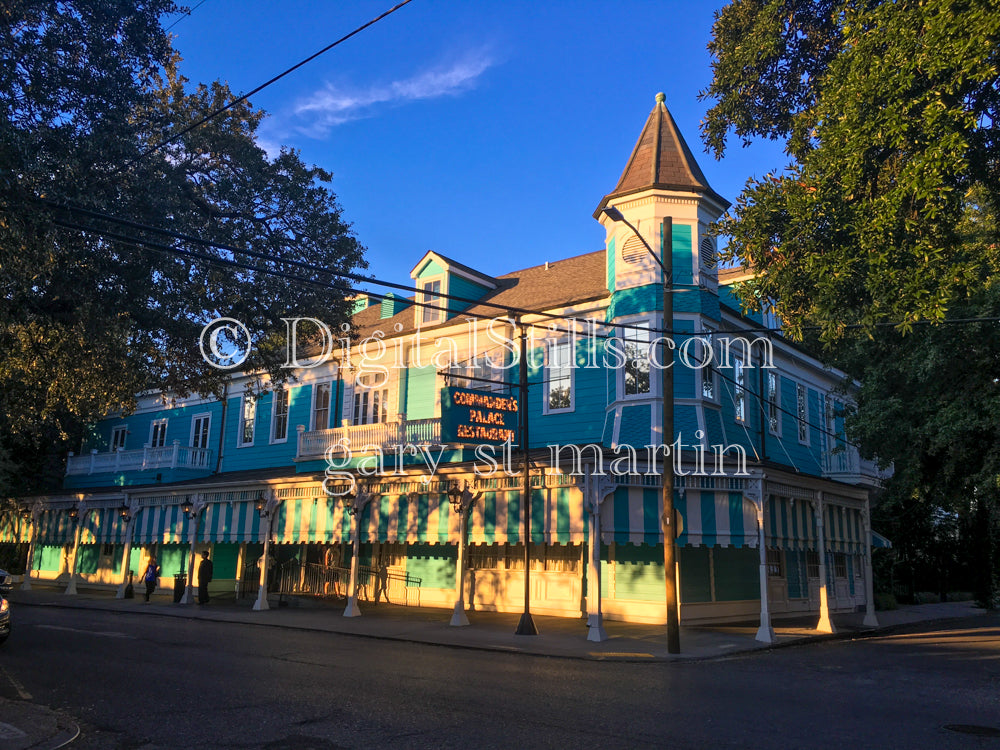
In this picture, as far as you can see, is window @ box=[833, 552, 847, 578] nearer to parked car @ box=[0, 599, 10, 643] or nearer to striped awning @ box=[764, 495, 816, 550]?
striped awning @ box=[764, 495, 816, 550]

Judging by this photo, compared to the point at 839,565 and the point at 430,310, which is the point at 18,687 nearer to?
the point at 430,310

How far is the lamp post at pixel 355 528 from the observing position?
22.9m

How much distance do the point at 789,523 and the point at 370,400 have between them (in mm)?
15469

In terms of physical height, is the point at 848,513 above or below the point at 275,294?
below

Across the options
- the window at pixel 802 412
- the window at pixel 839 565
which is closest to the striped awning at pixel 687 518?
the window at pixel 802 412

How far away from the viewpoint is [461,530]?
20.7m

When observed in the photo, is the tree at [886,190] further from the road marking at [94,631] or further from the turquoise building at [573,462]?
the road marking at [94,631]

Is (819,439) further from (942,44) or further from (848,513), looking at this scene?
(942,44)

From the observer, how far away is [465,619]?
20578 millimetres

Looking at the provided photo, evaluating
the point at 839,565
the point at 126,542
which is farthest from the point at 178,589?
the point at 839,565

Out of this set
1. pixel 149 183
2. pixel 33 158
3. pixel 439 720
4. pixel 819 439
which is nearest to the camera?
pixel 439 720

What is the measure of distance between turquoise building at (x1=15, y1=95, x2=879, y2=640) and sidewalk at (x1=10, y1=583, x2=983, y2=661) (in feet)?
2.60

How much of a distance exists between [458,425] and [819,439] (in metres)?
16.7

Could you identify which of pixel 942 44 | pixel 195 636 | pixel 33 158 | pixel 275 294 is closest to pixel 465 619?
pixel 195 636
